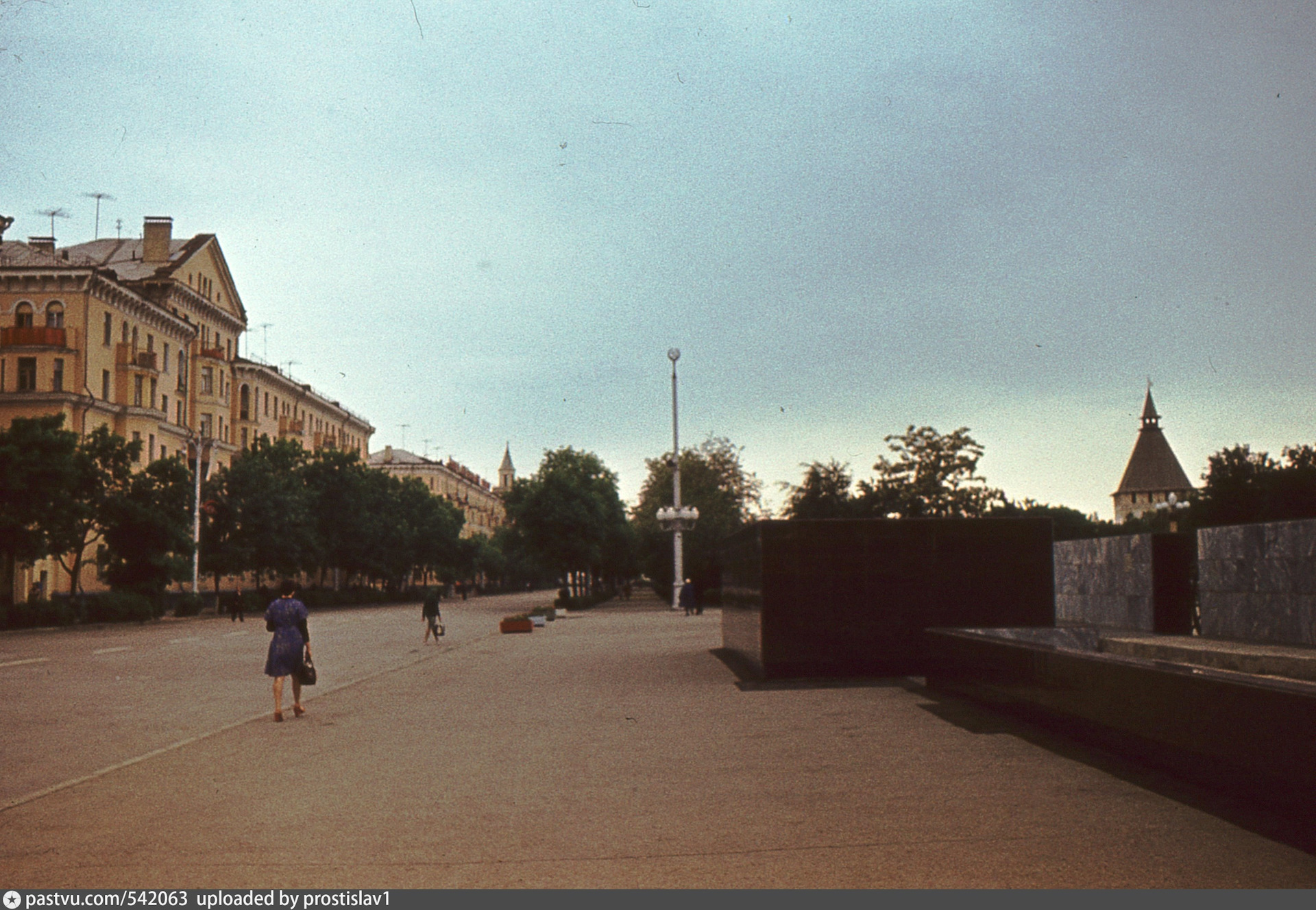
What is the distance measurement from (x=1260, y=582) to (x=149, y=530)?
42.8m

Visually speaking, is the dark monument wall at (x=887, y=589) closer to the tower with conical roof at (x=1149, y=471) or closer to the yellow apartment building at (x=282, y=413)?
the yellow apartment building at (x=282, y=413)

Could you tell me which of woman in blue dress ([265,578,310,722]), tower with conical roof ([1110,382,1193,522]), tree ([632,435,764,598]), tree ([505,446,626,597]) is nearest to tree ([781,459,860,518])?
tree ([632,435,764,598])

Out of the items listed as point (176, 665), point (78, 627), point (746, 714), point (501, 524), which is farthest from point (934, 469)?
point (501, 524)

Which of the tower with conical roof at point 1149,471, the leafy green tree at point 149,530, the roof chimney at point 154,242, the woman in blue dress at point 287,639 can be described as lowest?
the woman in blue dress at point 287,639

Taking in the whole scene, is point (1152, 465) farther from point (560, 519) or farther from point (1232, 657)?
point (1232, 657)

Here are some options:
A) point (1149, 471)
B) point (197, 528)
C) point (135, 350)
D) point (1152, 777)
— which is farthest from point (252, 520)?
point (1149, 471)

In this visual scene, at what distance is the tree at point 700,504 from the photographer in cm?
6612

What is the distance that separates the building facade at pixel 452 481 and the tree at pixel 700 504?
1908 inches

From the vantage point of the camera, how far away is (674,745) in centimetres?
1111

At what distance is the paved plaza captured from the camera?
6.21m

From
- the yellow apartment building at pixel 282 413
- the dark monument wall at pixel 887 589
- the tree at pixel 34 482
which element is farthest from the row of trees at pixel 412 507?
the dark monument wall at pixel 887 589

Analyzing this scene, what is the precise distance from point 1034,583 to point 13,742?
12.6m

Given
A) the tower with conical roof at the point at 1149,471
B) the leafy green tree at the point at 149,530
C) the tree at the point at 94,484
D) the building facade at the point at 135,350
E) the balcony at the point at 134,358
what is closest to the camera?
the tree at the point at 94,484

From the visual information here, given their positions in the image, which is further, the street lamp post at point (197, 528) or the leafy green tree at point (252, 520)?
the leafy green tree at point (252, 520)
